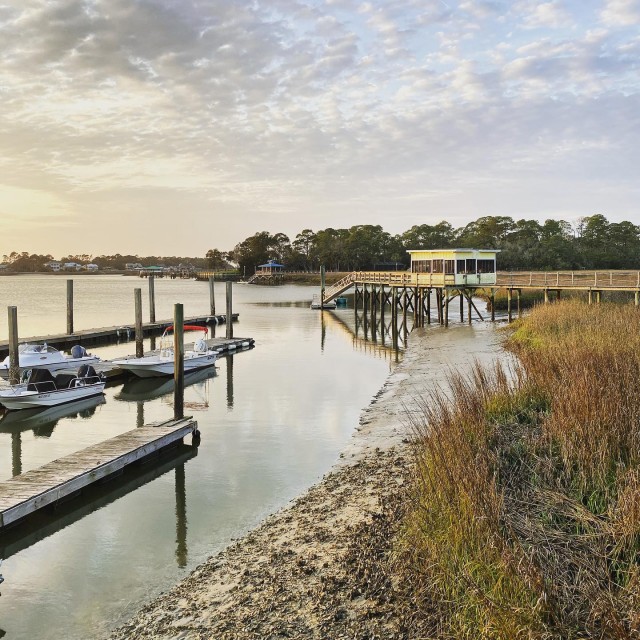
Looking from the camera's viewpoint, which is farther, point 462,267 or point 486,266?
point 486,266

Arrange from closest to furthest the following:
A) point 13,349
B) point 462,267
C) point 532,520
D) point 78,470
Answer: point 532,520 < point 78,470 < point 13,349 < point 462,267

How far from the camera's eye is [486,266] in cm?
4172

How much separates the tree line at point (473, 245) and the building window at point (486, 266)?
177 ft

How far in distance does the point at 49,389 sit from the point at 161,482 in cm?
836

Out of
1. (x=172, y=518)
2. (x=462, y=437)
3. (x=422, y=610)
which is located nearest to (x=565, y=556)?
(x=422, y=610)

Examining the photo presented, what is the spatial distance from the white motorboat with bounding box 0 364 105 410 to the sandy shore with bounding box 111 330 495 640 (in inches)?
462

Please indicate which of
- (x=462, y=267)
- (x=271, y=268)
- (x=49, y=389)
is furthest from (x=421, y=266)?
(x=271, y=268)

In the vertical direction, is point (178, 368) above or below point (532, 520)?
above

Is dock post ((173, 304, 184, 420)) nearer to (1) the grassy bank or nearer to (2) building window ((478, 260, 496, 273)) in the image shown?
(1) the grassy bank

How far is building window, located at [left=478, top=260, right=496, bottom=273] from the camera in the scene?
41359mm

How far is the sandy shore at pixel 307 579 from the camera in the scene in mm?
5844

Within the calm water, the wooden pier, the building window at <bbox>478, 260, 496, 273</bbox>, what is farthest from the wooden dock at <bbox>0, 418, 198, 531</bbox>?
the building window at <bbox>478, 260, 496, 273</bbox>

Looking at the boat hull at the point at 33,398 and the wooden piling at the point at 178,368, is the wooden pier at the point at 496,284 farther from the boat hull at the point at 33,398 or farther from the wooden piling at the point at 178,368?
the boat hull at the point at 33,398

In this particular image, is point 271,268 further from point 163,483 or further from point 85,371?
point 163,483
